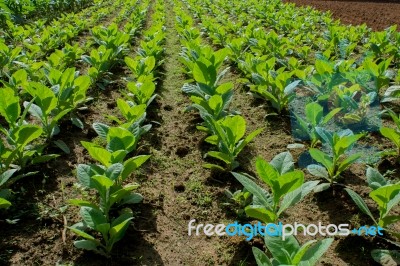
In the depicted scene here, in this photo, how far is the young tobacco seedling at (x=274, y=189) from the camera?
1.97 m

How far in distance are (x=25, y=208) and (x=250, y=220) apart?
152 centimetres

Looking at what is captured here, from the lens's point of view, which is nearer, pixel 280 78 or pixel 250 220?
pixel 250 220

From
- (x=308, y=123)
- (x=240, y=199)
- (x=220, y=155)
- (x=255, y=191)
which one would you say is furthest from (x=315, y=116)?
(x=255, y=191)

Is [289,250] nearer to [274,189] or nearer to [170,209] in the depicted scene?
[274,189]

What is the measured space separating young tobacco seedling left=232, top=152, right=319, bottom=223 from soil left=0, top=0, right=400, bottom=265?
0.24 meters

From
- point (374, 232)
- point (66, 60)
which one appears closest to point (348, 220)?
point (374, 232)

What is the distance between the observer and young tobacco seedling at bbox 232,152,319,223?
197 centimetres

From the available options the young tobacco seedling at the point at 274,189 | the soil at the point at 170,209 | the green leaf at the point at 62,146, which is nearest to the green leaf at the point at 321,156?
the soil at the point at 170,209

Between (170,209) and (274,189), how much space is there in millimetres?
855

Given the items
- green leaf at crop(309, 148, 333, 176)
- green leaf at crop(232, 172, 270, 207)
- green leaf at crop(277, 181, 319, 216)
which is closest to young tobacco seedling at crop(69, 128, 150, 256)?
green leaf at crop(232, 172, 270, 207)

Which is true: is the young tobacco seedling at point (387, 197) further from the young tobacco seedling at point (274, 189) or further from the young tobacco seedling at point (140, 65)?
the young tobacco seedling at point (140, 65)

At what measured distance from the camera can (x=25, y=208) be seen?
7.97 feet

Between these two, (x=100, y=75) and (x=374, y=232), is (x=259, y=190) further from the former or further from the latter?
(x=100, y=75)

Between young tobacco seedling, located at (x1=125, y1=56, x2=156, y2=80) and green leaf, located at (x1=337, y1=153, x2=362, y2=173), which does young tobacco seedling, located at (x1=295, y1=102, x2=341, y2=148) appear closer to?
green leaf, located at (x1=337, y1=153, x2=362, y2=173)
